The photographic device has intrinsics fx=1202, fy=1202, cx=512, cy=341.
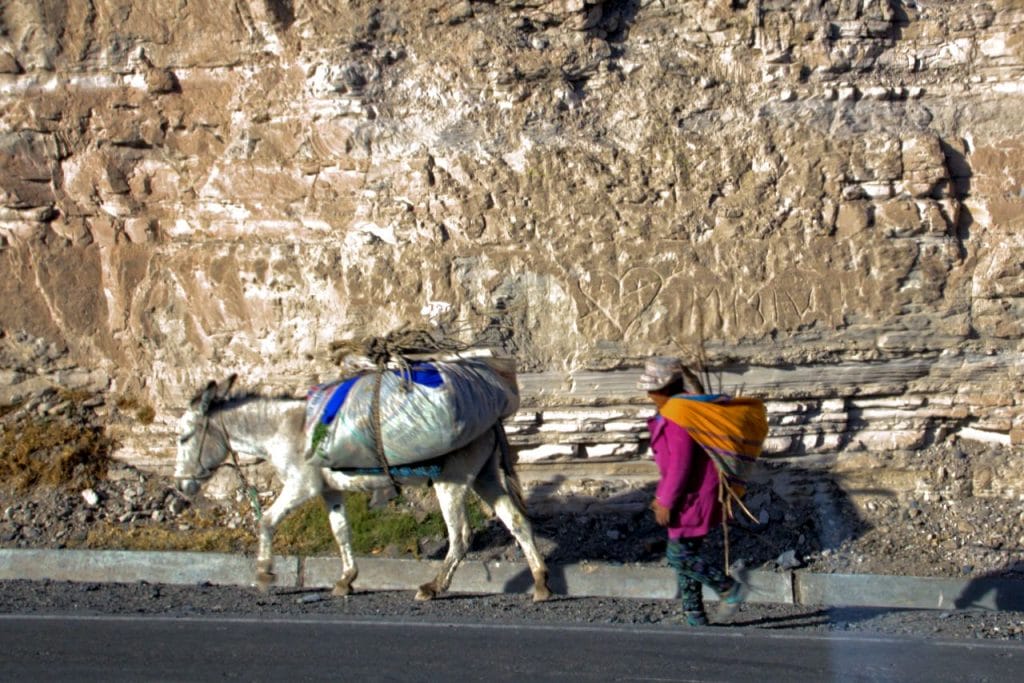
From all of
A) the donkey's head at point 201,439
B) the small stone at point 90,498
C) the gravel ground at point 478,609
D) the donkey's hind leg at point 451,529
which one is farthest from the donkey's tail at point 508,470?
the small stone at point 90,498

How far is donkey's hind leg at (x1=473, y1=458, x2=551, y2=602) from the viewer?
8.19 meters

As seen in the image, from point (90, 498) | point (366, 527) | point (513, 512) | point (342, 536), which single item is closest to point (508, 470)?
point (513, 512)

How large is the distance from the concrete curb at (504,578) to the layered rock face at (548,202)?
4.11ft

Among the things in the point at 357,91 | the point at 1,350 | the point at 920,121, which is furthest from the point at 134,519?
the point at 920,121

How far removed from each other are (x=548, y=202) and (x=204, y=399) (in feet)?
11.0

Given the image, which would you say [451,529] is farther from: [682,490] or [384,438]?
[682,490]

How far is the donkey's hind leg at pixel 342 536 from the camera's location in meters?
8.33

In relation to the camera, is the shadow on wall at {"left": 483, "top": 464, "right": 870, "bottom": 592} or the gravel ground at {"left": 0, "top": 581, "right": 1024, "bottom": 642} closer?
the gravel ground at {"left": 0, "top": 581, "right": 1024, "bottom": 642}

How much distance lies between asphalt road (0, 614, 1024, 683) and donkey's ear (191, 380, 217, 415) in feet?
4.81

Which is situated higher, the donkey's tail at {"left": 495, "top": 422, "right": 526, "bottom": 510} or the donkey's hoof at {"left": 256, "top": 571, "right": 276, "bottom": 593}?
the donkey's tail at {"left": 495, "top": 422, "right": 526, "bottom": 510}

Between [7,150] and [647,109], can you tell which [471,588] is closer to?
[647,109]

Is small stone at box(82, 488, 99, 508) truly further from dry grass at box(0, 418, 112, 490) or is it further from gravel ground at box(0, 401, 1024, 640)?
dry grass at box(0, 418, 112, 490)

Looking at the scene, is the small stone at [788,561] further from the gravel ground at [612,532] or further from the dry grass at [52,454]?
the dry grass at [52,454]

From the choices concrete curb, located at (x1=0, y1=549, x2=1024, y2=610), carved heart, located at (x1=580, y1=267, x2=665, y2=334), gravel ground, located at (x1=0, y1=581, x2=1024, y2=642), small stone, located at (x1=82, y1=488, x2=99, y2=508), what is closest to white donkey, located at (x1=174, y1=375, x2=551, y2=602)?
gravel ground, located at (x1=0, y1=581, x2=1024, y2=642)
